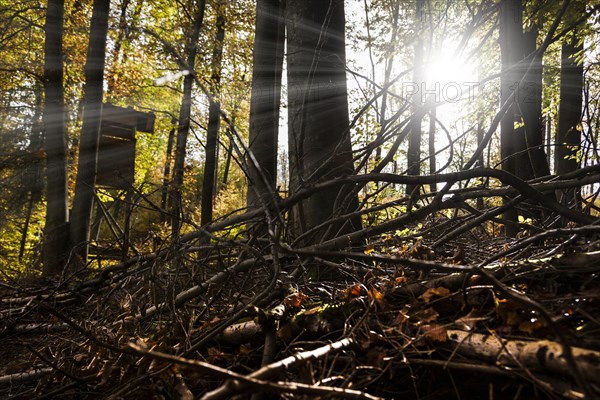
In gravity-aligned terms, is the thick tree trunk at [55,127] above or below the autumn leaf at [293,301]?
above

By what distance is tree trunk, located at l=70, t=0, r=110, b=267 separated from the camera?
7242mm

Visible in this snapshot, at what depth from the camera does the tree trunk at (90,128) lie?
7.24 m

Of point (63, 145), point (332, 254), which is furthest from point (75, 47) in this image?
point (332, 254)

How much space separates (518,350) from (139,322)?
6.31 ft

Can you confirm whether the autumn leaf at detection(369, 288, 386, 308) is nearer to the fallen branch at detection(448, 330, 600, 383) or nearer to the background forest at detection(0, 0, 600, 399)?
the background forest at detection(0, 0, 600, 399)

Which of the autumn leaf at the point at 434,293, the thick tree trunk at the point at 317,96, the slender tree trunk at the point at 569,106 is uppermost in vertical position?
the slender tree trunk at the point at 569,106

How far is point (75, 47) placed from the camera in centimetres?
1283

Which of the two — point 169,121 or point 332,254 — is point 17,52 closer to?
point 169,121

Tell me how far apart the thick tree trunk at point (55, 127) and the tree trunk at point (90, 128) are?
1.03 feet

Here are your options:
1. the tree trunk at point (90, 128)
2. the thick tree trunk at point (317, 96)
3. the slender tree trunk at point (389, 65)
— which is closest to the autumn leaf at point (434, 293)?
the slender tree trunk at point (389, 65)

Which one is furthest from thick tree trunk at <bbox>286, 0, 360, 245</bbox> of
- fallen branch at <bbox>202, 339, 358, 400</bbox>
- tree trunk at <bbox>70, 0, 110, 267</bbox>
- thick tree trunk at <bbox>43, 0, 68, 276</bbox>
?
thick tree trunk at <bbox>43, 0, 68, 276</bbox>

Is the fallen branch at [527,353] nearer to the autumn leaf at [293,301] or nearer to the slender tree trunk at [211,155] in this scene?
the autumn leaf at [293,301]

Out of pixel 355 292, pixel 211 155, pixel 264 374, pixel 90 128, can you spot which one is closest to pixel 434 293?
pixel 355 292

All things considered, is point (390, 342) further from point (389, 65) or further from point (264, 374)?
point (389, 65)
